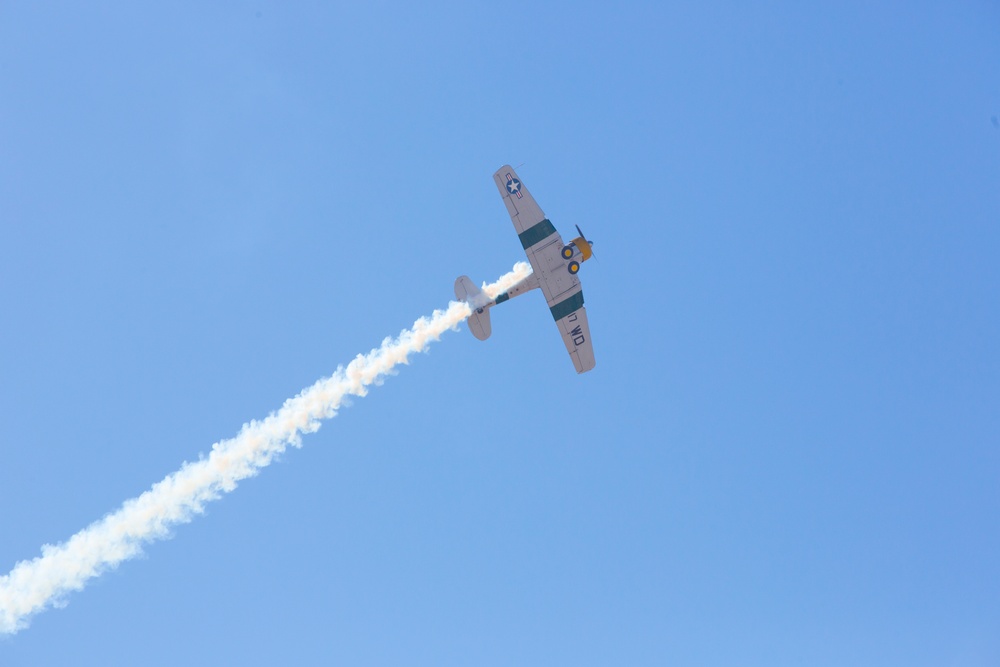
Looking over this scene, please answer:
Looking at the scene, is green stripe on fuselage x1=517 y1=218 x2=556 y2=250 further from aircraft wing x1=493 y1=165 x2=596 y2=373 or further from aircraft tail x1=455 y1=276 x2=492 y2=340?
aircraft tail x1=455 y1=276 x2=492 y2=340

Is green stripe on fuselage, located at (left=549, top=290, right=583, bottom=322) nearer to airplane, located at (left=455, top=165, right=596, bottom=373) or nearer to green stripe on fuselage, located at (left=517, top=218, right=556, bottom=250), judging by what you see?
airplane, located at (left=455, top=165, right=596, bottom=373)

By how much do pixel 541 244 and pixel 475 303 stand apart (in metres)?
4.74

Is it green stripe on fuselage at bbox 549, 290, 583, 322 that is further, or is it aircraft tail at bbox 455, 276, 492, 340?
green stripe on fuselage at bbox 549, 290, 583, 322

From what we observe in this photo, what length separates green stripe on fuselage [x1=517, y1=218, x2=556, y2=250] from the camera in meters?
43.1

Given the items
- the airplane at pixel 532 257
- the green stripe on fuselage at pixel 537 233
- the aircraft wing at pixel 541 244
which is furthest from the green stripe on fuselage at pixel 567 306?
the green stripe on fuselage at pixel 537 233

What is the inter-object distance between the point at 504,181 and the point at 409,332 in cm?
974

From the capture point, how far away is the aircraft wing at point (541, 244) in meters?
43.2

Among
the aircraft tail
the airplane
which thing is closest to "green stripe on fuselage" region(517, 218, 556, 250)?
the airplane

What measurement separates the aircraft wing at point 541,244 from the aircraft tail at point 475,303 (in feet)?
11.0

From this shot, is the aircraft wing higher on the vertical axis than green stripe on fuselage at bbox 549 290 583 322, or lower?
higher

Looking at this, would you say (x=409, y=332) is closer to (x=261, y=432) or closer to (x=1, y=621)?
(x=261, y=432)

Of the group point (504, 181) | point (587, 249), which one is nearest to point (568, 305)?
point (587, 249)

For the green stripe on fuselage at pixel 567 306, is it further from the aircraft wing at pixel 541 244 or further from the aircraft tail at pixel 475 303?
the aircraft tail at pixel 475 303

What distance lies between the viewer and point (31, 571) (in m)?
39.0
